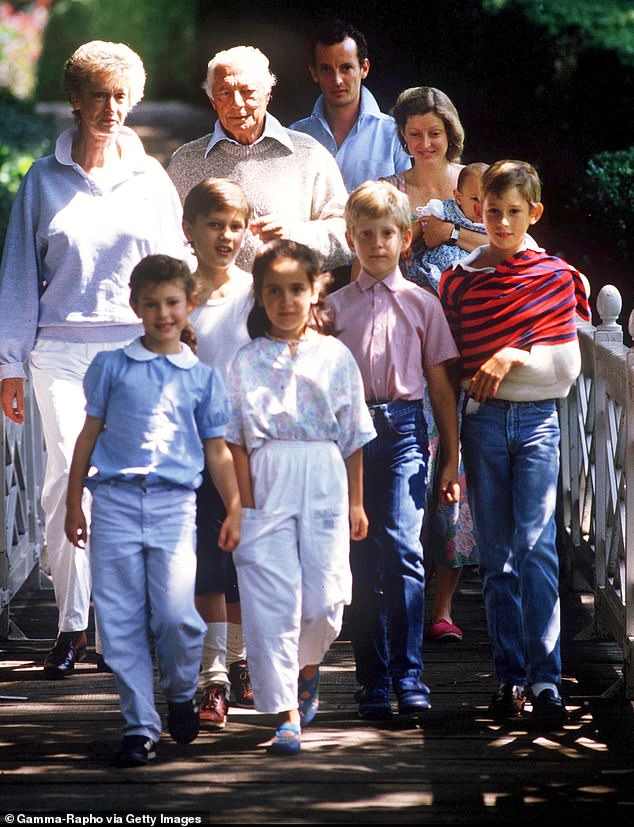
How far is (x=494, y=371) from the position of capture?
493 centimetres

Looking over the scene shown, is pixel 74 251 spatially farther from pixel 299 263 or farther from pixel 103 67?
pixel 299 263

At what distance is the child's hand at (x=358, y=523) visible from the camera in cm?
488

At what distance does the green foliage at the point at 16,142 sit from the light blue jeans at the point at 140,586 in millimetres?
6587

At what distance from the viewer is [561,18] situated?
1173 centimetres

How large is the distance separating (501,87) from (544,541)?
7033 mm

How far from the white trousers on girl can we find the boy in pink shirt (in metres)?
0.34

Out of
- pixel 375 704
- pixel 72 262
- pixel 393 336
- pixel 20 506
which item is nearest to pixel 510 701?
pixel 375 704

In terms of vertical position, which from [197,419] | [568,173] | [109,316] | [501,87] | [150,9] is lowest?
[197,419]

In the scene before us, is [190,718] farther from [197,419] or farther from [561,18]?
[561,18]

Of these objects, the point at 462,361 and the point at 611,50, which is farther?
the point at 611,50

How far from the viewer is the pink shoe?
6176mm

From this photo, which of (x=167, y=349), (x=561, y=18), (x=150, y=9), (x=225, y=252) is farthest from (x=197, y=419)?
(x=150, y=9)

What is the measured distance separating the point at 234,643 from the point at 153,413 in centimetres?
111

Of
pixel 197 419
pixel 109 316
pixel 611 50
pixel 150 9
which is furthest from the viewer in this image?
pixel 150 9
